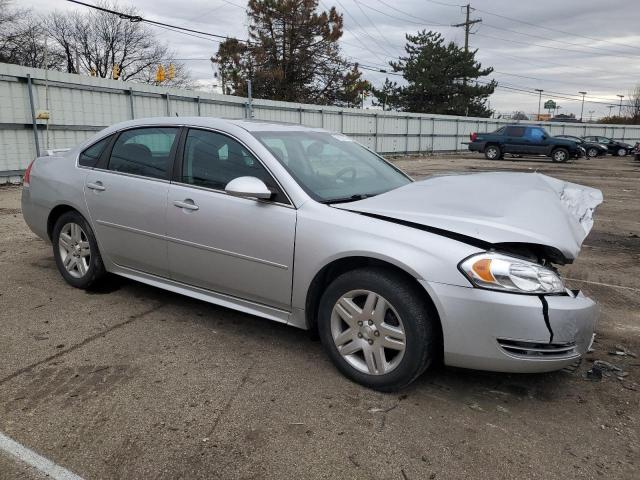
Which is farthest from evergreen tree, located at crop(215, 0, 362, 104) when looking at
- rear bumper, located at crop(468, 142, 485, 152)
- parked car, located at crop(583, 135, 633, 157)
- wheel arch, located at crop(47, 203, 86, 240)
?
wheel arch, located at crop(47, 203, 86, 240)

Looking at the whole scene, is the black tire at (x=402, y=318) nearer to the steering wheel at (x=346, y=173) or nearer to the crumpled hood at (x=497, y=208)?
the crumpled hood at (x=497, y=208)

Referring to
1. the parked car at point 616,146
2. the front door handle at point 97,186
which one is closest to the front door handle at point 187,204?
→ the front door handle at point 97,186

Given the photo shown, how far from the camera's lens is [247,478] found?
7.22 feet

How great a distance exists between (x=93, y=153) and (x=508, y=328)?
365 cm

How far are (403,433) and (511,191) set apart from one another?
1812 mm

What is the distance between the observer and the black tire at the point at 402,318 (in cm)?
271

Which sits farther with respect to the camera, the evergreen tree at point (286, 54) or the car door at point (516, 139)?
the evergreen tree at point (286, 54)

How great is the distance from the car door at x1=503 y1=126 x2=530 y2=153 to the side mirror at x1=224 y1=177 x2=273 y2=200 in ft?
82.3

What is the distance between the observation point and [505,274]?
2.59m

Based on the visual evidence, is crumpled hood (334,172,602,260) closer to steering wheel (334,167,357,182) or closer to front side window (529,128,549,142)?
steering wheel (334,167,357,182)

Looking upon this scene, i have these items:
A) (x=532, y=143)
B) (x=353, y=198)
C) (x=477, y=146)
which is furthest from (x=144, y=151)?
(x=532, y=143)

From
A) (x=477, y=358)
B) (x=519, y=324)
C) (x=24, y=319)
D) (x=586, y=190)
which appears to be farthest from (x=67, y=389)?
(x=586, y=190)

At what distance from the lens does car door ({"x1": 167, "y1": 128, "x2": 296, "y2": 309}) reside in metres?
3.18

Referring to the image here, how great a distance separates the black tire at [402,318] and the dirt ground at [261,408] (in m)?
0.10
